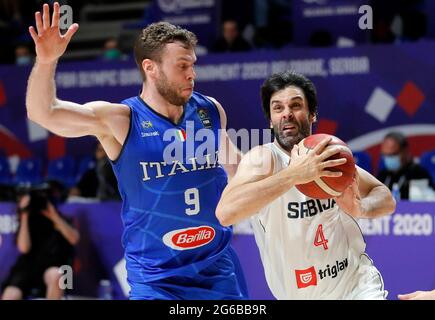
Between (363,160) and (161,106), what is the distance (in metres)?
4.53

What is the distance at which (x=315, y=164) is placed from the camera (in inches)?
152

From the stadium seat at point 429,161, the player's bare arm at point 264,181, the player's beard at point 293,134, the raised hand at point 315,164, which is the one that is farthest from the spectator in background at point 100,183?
the raised hand at point 315,164

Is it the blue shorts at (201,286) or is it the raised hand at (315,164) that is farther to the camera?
the blue shorts at (201,286)

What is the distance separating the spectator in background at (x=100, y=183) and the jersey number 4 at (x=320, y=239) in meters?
4.17

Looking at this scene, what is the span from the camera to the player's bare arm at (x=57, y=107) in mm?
4059

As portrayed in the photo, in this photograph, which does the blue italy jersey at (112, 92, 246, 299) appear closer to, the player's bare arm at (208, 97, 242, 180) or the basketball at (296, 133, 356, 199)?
the player's bare arm at (208, 97, 242, 180)

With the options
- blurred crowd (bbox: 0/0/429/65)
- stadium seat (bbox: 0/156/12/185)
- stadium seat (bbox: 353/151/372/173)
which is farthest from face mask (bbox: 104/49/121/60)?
stadium seat (bbox: 353/151/372/173)

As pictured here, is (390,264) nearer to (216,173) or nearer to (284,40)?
(216,173)

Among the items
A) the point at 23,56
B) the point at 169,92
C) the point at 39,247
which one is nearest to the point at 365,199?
the point at 169,92

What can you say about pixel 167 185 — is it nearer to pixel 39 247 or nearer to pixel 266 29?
pixel 39 247

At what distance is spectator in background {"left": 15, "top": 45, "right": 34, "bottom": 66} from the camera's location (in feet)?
37.6

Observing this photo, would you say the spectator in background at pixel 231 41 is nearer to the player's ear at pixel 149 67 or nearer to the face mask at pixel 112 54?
the face mask at pixel 112 54

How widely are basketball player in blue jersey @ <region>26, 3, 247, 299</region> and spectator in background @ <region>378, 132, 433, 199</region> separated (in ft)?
11.3
